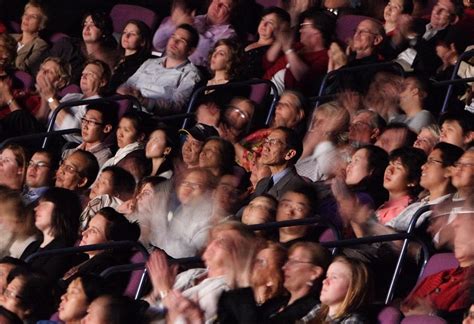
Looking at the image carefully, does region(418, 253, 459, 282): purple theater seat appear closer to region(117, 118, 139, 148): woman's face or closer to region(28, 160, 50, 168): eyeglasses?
region(117, 118, 139, 148): woman's face

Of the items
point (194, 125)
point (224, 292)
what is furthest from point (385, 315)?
point (194, 125)

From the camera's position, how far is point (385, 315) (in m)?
7.04

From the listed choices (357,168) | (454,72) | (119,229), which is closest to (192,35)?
(454,72)

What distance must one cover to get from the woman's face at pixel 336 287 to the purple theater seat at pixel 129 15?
432 cm

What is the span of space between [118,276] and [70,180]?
5.03 feet

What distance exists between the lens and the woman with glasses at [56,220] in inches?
340

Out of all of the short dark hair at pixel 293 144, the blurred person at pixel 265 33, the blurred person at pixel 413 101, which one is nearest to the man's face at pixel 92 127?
the blurred person at pixel 265 33

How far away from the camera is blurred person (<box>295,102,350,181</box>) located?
8.95 m

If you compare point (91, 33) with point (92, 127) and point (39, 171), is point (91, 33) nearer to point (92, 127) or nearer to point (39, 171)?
point (92, 127)

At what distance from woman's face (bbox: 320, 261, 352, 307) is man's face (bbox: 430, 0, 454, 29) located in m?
3.24

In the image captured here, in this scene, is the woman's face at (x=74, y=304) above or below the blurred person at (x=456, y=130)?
below

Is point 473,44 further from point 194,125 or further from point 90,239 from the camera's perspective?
point 90,239

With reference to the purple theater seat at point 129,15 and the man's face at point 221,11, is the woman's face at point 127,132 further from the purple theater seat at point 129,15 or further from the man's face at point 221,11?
the purple theater seat at point 129,15

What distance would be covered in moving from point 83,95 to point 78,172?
101cm
